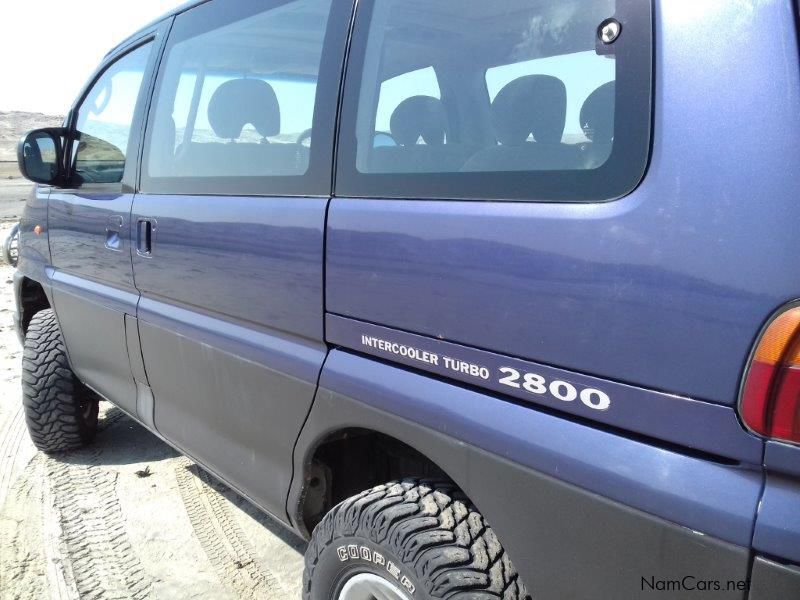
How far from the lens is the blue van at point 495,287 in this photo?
3.49 ft

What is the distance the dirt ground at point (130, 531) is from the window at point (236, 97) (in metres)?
1.50

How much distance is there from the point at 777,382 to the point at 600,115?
58 centimetres

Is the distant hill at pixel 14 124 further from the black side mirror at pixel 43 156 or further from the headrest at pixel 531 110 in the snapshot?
the headrest at pixel 531 110

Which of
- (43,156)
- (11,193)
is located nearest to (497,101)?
(43,156)


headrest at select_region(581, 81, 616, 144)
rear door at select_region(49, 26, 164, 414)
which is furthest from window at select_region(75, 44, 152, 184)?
headrest at select_region(581, 81, 616, 144)

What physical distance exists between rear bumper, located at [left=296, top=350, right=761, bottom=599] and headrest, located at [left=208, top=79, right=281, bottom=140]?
1011 mm

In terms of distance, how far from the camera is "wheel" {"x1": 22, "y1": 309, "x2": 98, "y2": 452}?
3.66m

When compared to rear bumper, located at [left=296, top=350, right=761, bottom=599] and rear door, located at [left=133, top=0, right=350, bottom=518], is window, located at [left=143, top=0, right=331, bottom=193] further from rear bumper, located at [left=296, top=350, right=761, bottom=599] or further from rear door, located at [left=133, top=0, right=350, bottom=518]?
rear bumper, located at [left=296, top=350, right=761, bottom=599]

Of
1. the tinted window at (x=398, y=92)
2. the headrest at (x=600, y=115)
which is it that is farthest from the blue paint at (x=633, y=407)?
the tinted window at (x=398, y=92)

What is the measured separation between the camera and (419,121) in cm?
174

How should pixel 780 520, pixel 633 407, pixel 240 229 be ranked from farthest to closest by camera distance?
pixel 240 229 < pixel 633 407 < pixel 780 520

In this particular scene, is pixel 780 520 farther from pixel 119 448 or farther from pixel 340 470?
pixel 119 448

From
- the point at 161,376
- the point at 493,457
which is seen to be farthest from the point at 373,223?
the point at 161,376

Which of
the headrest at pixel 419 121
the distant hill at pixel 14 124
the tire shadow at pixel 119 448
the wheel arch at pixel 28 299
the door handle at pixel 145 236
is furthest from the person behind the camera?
the distant hill at pixel 14 124
